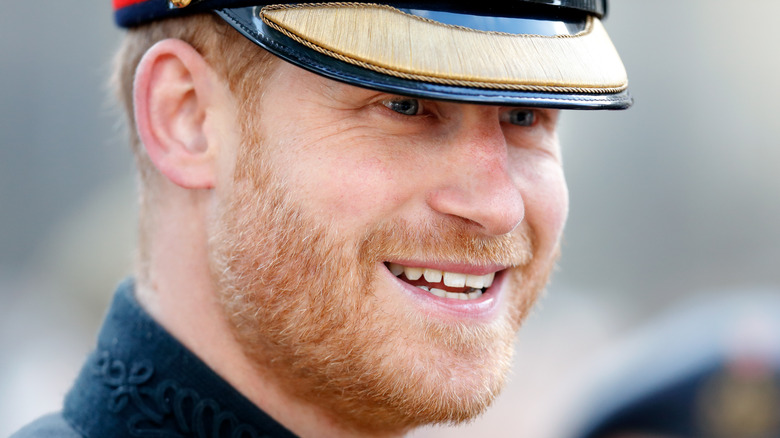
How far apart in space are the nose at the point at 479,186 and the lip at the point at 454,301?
139 mm

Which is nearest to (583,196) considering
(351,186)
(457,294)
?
(457,294)

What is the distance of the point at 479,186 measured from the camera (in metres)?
2.16

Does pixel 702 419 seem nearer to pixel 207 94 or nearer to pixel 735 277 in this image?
pixel 207 94

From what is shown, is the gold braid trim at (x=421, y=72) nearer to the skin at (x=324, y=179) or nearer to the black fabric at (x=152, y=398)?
the skin at (x=324, y=179)

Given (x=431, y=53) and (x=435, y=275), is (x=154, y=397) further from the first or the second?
(x=431, y=53)

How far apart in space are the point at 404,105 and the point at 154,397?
37.0 inches

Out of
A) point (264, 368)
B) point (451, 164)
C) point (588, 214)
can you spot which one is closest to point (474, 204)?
point (451, 164)

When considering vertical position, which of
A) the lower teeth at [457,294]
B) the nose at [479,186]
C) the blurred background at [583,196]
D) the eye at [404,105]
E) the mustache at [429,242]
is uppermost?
the eye at [404,105]

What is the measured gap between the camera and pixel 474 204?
2.15 metres

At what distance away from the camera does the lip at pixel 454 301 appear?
2.23 m

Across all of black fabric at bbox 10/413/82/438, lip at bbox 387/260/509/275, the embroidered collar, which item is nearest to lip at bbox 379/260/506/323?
lip at bbox 387/260/509/275

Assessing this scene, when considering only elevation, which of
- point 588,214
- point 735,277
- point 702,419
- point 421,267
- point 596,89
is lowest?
point 735,277

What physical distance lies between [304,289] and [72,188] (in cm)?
720

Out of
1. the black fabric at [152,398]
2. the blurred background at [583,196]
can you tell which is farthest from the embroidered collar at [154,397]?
the blurred background at [583,196]
